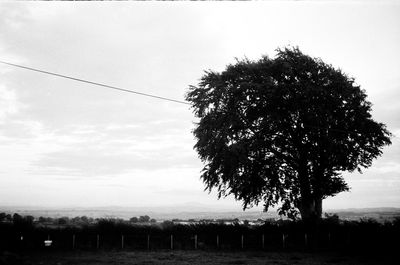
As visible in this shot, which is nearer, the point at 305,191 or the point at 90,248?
the point at 305,191

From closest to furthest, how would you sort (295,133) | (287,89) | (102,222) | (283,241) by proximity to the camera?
(287,89) → (295,133) → (283,241) → (102,222)

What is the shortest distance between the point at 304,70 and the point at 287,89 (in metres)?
2.69

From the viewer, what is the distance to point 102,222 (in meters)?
30.5

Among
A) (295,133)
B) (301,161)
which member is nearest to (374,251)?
(301,161)

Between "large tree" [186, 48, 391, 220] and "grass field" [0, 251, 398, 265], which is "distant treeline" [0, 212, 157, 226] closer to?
"grass field" [0, 251, 398, 265]

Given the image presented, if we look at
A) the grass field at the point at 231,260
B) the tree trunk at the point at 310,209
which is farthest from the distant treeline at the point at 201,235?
the grass field at the point at 231,260

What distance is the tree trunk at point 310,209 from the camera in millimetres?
26547

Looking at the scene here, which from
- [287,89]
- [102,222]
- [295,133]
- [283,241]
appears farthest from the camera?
[102,222]

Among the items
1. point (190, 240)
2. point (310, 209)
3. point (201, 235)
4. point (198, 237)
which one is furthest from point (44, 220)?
point (310, 209)

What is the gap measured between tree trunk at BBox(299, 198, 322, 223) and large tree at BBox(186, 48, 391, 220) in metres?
0.08

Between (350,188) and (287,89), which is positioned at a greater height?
(287,89)

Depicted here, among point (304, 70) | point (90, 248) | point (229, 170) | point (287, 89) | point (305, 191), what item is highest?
point (304, 70)

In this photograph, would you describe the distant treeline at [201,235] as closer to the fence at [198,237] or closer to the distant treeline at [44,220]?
the fence at [198,237]

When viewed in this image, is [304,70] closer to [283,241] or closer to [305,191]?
[305,191]
